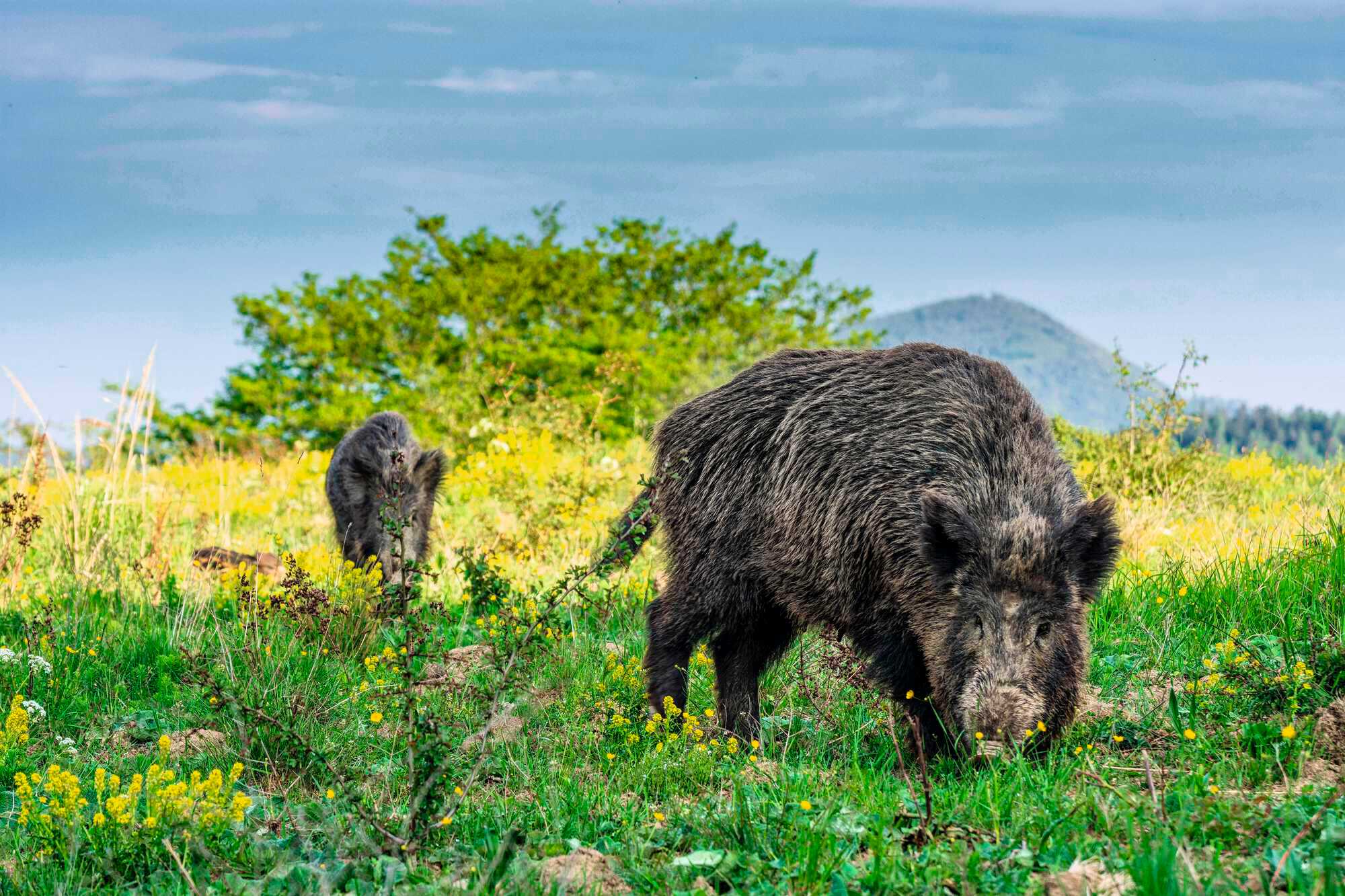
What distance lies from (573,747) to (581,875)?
176cm

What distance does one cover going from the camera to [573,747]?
500 centimetres

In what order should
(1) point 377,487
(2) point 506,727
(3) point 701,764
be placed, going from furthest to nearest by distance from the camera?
(1) point 377,487
(2) point 506,727
(3) point 701,764

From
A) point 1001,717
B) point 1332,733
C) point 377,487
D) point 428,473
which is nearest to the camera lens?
point 1332,733

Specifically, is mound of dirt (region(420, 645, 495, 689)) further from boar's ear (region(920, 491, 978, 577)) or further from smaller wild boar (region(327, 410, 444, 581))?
boar's ear (region(920, 491, 978, 577))

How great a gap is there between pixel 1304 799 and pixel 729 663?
9.17ft

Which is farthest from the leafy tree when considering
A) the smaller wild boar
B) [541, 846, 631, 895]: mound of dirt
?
[541, 846, 631, 895]: mound of dirt

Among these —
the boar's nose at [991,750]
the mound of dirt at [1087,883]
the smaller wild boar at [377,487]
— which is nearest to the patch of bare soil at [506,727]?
the boar's nose at [991,750]

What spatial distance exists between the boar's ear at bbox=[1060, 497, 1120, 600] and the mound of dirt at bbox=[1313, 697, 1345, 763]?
912 mm

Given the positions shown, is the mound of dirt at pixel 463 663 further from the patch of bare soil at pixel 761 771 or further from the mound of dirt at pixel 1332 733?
the mound of dirt at pixel 1332 733

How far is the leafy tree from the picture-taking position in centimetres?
2288

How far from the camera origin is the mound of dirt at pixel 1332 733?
4.19 metres

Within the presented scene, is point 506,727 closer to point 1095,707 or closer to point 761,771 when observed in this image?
point 761,771

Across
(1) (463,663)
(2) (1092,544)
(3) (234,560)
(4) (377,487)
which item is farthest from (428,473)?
(2) (1092,544)

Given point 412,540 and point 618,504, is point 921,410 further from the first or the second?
point 618,504
